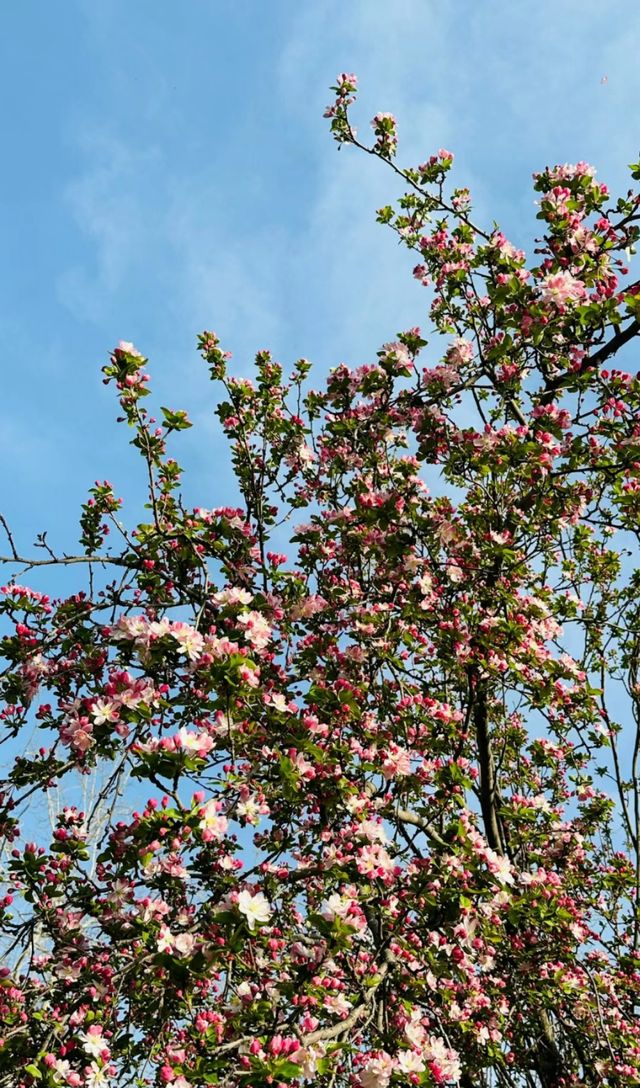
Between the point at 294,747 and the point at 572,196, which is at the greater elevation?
Answer: the point at 572,196

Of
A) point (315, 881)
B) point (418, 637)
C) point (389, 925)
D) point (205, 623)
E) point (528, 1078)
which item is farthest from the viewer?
point (528, 1078)

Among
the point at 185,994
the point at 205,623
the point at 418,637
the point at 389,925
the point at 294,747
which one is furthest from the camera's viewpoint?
the point at 418,637

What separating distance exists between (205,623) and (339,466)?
1.51m

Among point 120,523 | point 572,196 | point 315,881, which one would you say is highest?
point 572,196

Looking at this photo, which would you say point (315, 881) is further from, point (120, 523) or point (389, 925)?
point (120, 523)

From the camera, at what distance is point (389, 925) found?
11.5 ft

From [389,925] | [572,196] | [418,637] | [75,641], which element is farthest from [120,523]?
[572,196]

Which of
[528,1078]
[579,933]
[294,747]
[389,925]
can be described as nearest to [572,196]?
[294,747]

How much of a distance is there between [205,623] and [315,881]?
5.18ft

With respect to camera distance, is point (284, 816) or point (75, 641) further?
point (284, 816)

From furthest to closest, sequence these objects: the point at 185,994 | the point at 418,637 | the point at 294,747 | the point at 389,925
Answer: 1. the point at 418,637
2. the point at 389,925
3. the point at 294,747
4. the point at 185,994

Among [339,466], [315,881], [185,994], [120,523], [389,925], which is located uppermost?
[339,466]

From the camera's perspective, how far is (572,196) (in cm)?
420

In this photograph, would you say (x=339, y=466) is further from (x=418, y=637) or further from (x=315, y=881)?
(x=315, y=881)
